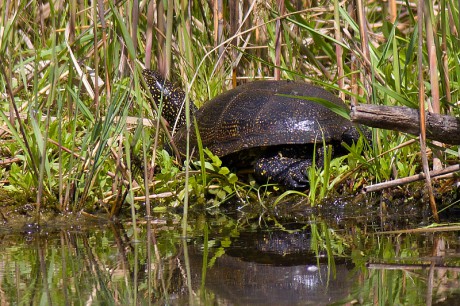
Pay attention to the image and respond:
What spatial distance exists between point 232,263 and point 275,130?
1615 mm

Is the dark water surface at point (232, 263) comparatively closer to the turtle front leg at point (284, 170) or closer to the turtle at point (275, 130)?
the turtle front leg at point (284, 170)

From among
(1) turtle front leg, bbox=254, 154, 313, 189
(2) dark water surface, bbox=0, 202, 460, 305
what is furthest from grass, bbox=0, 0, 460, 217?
(2) dark water surface, bbox=0, 202, 460, 305

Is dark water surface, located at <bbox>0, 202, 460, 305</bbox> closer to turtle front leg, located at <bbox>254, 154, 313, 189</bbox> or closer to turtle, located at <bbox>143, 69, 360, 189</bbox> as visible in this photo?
turtle front leg, located at <bbox>254, 154, 313, 189</bbox>

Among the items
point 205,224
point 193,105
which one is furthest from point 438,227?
point 193,105

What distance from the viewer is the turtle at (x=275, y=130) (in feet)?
14.1

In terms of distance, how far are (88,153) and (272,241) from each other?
116cm

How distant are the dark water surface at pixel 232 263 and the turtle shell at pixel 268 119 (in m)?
0.65

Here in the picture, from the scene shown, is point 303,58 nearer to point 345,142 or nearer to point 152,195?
point 345,142

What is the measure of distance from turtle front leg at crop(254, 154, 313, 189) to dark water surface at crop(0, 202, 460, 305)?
1.32 feet

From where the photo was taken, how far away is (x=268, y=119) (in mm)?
4391

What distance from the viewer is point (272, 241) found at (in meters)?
3.25

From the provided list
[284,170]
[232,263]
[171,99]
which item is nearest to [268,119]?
[284,170]

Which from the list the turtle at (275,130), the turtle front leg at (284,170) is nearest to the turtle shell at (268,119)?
the turtle at (275,130)

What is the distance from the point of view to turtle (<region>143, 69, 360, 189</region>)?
4.30 m
